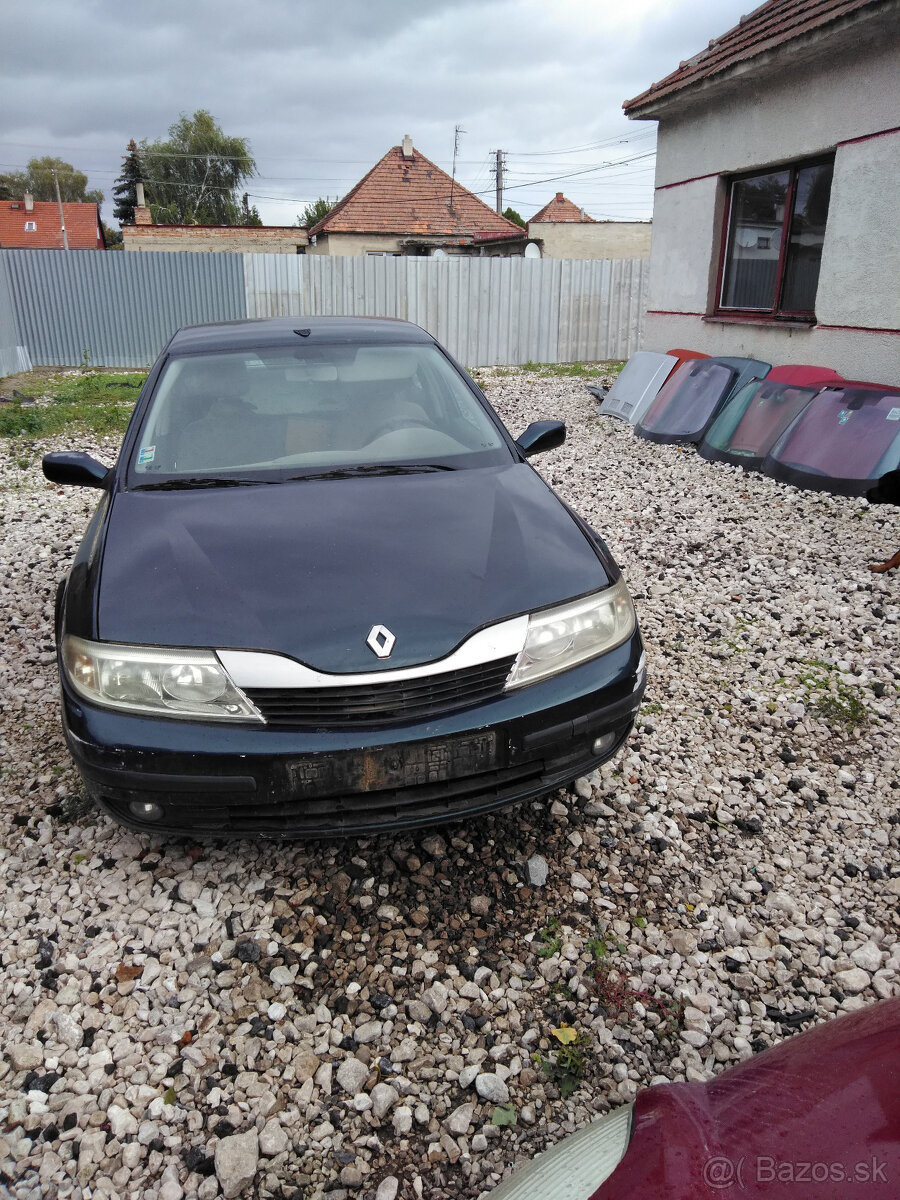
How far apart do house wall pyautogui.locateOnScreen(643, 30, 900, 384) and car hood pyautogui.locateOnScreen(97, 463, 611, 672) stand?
6187 mm

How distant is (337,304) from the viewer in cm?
1616

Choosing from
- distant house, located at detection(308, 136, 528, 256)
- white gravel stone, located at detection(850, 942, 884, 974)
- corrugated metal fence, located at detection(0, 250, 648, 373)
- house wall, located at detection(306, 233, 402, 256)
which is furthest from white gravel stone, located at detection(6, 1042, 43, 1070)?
house wall, located at detection(306, 233, 402, 256)

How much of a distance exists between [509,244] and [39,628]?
25043 mm

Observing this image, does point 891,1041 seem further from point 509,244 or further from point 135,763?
point 509,244

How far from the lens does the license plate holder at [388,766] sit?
2145 mm

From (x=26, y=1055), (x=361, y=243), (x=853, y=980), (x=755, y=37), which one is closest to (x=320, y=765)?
(x=26, y=1055)

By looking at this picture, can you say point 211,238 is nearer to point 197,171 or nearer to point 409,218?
point 409,218

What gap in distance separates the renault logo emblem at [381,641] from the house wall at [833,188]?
6.94 meters

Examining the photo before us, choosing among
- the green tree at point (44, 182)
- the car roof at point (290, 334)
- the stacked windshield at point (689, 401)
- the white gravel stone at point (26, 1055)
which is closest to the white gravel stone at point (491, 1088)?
the white gravel stone at point (26, 1055)

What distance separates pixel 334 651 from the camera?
2176 mm

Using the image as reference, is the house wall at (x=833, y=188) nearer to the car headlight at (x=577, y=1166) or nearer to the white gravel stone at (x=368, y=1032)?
the white gravel stone at (x=368, y=1032)

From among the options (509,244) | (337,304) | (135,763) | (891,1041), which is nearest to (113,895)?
(135,763)

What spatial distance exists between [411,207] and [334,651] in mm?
30757

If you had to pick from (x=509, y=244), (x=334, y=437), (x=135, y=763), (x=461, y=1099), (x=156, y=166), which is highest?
(x=156, y=166)
